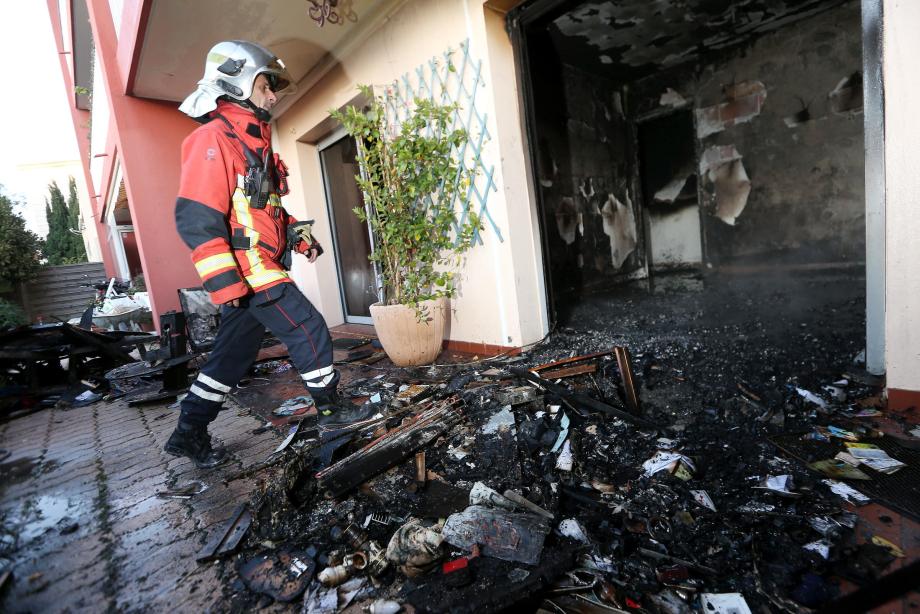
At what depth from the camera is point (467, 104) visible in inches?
132

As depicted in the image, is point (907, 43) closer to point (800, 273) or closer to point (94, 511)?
point (94, 511)

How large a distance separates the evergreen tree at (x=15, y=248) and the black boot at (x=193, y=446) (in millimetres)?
16277

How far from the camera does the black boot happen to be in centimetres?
225

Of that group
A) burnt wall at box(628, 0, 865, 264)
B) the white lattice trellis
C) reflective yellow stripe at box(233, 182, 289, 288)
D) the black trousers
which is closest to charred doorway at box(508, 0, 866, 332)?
burnt wall at box(628, 0, 865, 264)

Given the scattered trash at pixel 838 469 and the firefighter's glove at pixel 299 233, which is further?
the firefighter's glove at pixel 299 233

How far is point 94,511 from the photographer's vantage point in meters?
1.97

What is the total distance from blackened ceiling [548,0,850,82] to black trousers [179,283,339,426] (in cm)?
382

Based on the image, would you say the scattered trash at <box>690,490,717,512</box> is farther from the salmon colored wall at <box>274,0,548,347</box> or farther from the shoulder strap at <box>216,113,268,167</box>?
the shoulder strap at <box>216,113,268,167</box>

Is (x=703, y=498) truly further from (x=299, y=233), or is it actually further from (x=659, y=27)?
(x=659, y=27)

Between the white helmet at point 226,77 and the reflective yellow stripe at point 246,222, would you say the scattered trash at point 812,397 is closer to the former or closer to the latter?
the reflective yellow stripe at point 246,222

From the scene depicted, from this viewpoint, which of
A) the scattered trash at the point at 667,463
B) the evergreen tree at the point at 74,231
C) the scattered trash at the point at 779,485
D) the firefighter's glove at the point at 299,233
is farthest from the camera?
the evergreen tree at the point at 74,231

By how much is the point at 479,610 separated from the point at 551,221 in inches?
177

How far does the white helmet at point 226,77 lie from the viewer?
7.23ft

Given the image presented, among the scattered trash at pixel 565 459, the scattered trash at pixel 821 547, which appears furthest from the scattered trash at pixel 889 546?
the scattered trash at pixel 565 459
